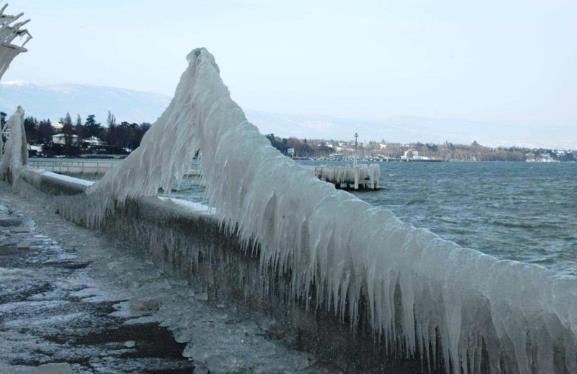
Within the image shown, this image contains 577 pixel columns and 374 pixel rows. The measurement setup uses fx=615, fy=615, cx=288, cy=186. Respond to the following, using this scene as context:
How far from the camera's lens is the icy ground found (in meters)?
4.02

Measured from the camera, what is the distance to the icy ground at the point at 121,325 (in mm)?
4023

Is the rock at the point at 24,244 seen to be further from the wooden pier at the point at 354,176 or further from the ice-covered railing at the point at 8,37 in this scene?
the wooden pier at the point at 354,176

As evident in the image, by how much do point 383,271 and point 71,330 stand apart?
264 cm

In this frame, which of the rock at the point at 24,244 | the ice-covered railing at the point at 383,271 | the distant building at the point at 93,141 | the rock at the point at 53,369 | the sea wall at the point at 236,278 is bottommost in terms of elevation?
the rock at the point at 24,244

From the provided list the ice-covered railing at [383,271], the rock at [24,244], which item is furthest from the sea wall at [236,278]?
the rock at [24,244]

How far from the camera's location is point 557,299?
8.27 feet

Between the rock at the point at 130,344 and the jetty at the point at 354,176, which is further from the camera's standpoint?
the jetty at the point at 354,176

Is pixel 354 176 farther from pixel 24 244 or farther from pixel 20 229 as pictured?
pixel 24 244

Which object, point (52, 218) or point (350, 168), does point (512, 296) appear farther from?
point (350, 168)

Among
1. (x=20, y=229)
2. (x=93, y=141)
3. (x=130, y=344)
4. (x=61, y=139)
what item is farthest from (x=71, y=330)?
(x=93, y=141)

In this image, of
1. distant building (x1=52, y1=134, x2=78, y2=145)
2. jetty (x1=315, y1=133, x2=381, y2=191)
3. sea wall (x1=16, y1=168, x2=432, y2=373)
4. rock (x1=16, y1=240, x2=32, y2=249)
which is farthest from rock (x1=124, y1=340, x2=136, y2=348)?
distant building (x1=52, y1=134, x2=78, y2=145)

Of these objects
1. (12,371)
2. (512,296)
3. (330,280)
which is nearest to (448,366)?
(512,296)

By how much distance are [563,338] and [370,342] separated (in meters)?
1.25

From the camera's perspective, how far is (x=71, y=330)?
4.69 meters
